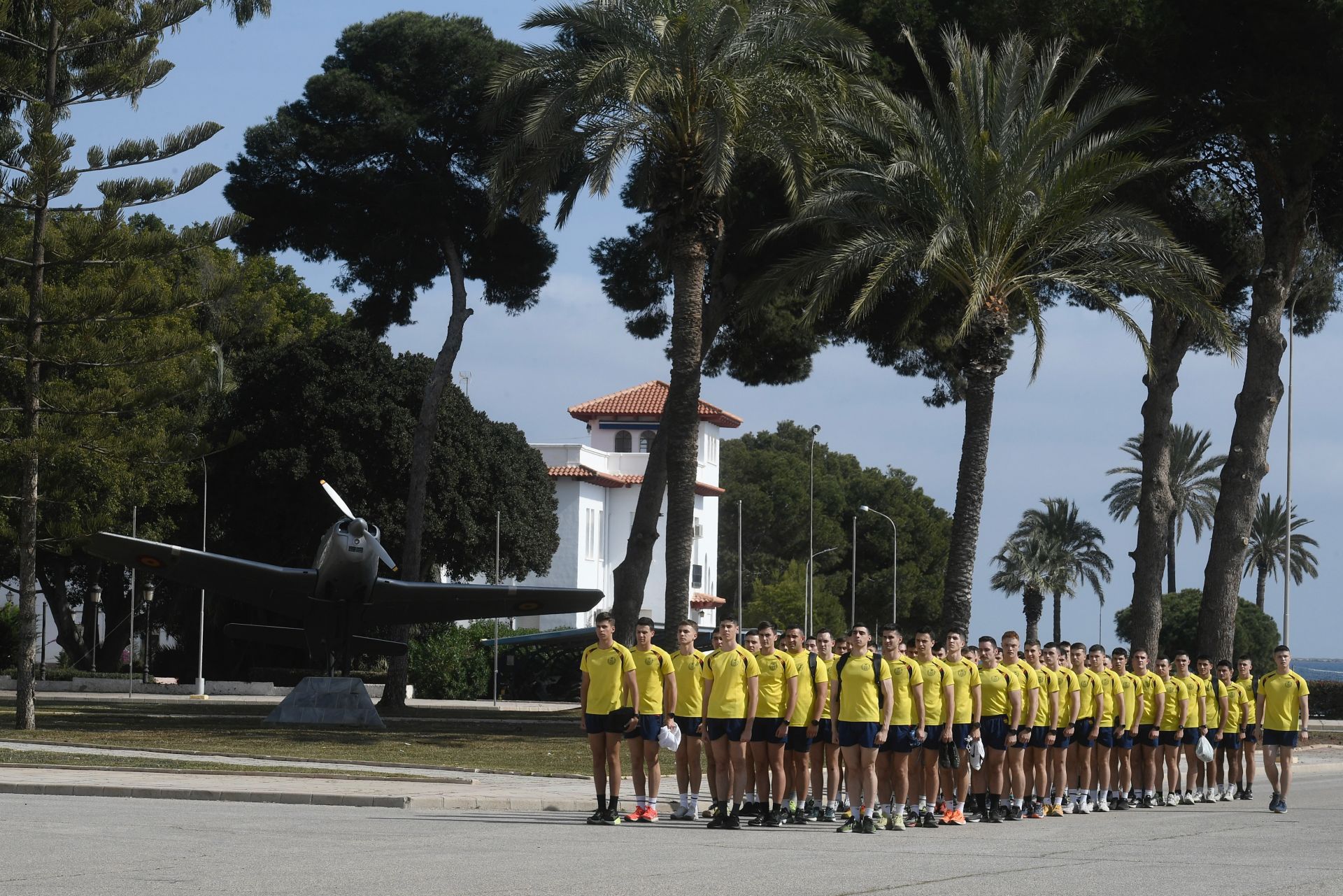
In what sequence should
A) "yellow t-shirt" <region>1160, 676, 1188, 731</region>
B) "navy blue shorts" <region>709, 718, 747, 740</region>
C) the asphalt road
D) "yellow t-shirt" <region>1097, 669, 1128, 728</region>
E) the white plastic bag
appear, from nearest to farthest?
1. the asphalt road
2. the white plastic bag
3. "navy blue shorts" <region>709, 718, 747, 740</region>
4. "yellow t-shirt" <region>1097, 669, 1128, 728</region>
5. "yellow t-shirt" <region>1160, 676, 1188, 731</region>

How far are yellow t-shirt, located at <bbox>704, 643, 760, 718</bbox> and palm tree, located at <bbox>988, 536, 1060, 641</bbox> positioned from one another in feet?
237

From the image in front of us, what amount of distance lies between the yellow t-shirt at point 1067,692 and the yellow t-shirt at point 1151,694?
1733 mm

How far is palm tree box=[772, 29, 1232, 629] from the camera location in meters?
22.8

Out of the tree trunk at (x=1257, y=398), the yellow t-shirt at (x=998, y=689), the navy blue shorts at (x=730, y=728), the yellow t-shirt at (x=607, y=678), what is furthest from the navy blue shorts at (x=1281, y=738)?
the tree trunk at (x=1257, y=398)

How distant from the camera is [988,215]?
22984 mm

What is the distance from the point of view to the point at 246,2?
28.8 m

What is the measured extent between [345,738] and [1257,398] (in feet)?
57.0

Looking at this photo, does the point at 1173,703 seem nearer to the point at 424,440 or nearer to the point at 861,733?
the point at 861,733

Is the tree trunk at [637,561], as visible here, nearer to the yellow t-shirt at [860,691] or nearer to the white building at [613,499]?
the yellow t-shirt at [860,691]

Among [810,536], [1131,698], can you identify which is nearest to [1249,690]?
[1131,698]

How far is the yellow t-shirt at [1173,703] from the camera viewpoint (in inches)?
679

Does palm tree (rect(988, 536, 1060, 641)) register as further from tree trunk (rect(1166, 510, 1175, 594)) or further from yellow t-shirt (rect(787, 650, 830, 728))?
yellow t-shirt (rect(787, 650, 830, 728))

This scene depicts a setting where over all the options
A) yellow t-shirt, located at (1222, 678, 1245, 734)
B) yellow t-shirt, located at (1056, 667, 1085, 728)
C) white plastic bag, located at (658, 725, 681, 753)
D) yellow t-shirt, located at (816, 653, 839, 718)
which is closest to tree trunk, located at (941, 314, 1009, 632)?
yellow t-shirt, located at (1222, 678, 1245, 734)

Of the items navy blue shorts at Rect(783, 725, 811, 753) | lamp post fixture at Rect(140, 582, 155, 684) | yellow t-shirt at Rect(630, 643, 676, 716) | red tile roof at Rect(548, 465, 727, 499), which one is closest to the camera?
yellow t-shirt at Rect(630, 643, 676, 716)
